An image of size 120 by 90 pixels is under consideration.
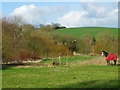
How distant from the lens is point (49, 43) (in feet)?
184

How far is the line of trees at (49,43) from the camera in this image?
47156 mm

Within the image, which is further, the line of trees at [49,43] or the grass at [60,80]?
the line of trees at [49,43]

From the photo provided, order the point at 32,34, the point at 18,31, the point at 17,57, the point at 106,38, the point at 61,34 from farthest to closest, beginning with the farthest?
the point at 61,34, the point at 106,38, the point at 32,34, the point at 18,31, the point at 17,57

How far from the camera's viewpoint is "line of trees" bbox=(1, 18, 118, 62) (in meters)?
47.2

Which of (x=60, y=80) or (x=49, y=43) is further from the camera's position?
(x=49, y=43)

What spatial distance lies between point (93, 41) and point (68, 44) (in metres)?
5.87

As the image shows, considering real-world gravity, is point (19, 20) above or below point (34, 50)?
above

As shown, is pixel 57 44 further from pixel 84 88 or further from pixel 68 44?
pixel 84 88

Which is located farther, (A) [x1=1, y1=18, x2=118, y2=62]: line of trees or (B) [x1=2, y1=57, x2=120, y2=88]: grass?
(A) [x1=1, y1=18, x2=118, y2=62]: line of trees

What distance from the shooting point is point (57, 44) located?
5906cm

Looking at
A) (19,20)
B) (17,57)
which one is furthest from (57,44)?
(17,57)

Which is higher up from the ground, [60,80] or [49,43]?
[49,43]

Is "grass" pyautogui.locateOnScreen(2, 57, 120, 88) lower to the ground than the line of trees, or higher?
lower

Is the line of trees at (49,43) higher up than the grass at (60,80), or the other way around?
the line of trees at (49,43)
